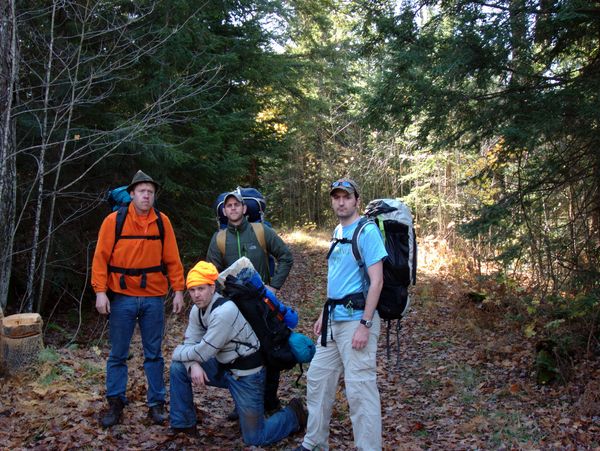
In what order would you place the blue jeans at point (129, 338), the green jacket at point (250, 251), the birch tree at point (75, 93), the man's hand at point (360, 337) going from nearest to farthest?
1. the man's hand at point (360, 337)
2. the blue jeans at point (129, 338)
3. the green jacket at point (250, 251)
4. the birch tree at point (75, 93)

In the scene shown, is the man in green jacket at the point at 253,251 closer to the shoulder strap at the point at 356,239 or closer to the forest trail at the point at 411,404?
the forest trail at the point at 411,404

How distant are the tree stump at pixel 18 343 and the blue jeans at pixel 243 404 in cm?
207

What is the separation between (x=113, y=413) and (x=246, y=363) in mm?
1322

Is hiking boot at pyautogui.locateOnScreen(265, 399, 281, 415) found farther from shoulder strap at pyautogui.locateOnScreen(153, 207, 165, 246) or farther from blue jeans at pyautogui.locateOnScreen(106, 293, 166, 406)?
shoulder strap at pyautogui.locateOnScreen(153, 207, 165, 246)

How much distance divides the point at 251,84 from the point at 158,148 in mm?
5500

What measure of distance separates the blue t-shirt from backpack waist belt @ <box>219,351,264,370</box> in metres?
0.92

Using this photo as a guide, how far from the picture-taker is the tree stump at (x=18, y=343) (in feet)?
18.1

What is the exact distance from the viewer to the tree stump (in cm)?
551

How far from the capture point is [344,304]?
13.0ft

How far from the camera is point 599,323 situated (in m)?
6.36

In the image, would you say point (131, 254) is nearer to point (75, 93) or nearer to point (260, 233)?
point (260, 233)

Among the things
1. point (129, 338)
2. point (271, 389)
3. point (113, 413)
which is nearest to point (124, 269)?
point (129, 338)

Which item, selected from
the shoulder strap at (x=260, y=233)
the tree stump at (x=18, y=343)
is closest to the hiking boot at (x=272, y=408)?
the shoulder strap at (x=260, y=233)

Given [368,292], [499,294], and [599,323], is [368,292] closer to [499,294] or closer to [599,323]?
[599,323]
